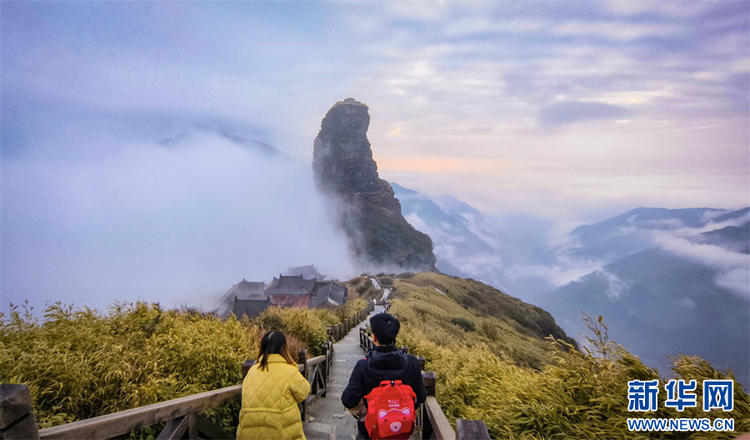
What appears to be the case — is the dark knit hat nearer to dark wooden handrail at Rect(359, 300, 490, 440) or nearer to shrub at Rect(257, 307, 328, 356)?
dark wooden handrail at Rect(359, 300, 490, 440)

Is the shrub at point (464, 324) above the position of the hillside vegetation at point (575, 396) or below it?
below

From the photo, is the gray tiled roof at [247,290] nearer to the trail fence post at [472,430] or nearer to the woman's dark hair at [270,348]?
the woman's dark hair at [270,348]

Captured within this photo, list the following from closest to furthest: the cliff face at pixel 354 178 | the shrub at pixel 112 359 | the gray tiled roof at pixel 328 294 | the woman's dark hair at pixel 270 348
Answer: the shrub at pixel 112 359 < the woman's dark hair at pixel 270 348 < the gray tiled roof at pixel 328 294 < the cliff face at pixel 354 178

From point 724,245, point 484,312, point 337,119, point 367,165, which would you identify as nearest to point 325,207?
point 367,165

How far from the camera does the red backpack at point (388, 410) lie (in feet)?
10.3

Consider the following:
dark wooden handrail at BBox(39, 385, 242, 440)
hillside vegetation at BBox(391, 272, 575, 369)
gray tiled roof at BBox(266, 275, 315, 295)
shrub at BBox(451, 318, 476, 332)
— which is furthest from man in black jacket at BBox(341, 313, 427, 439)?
gray tiled roof at BBox(266, 275, 315, 295)

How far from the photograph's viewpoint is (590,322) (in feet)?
16.3

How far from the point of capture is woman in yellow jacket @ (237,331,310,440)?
3379 millimetres

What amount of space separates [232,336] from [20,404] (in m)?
4.16

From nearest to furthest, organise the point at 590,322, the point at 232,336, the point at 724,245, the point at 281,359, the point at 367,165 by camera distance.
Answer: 1. the point at 281,359
2. the point at 590,322
3. the point at 232,336
4. the point at 367,165
5. the point at 724,245

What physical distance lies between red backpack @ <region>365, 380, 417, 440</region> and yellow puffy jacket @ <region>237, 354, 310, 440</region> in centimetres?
73

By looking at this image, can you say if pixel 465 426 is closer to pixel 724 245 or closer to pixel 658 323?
pixel 658 323

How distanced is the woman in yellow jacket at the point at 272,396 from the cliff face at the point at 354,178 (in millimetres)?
134739

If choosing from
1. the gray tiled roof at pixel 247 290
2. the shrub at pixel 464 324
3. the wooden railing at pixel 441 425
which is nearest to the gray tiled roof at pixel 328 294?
the gray tiled roof at pixel 247 290
